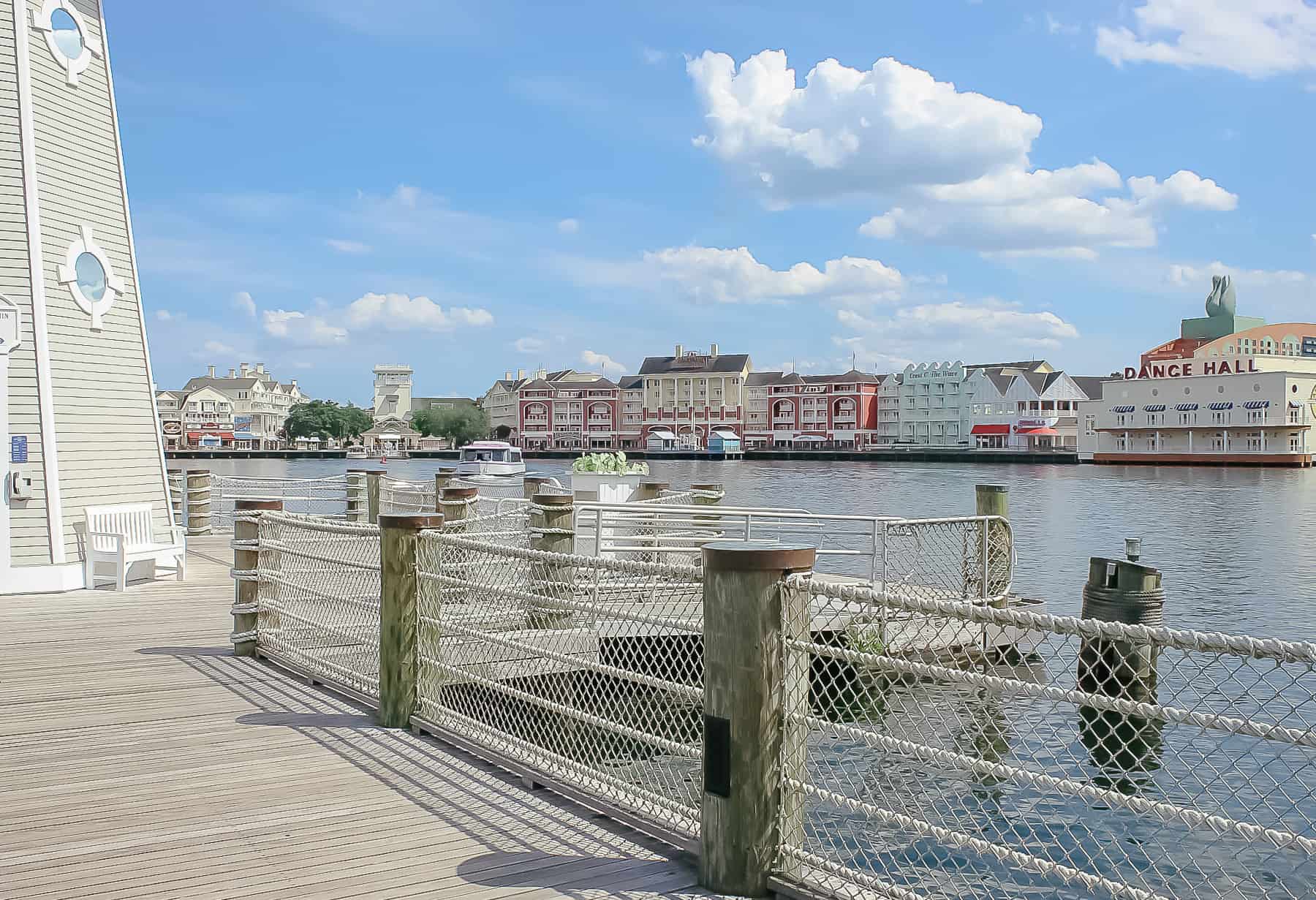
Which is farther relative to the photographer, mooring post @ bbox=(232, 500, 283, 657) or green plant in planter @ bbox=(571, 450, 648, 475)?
green plant in planter @ bbox=(571, 450, 648, 475)

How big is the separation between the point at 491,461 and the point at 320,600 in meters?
59.1

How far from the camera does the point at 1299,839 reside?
111 inches

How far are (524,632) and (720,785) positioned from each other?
16.6 ft

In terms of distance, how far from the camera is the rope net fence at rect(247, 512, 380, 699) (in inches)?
291

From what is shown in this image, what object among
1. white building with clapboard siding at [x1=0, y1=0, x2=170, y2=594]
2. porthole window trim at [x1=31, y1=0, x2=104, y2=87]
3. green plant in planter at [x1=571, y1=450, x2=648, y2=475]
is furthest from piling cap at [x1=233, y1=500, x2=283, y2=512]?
porthole window trim at [x1=31, y1=0, x2=104, y2=87]

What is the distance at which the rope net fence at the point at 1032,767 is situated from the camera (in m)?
3.21

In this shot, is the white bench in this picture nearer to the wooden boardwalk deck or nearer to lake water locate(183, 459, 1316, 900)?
the wooden boardwalk deck

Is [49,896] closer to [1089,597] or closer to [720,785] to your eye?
[720,785]

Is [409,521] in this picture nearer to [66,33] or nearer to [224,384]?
[66,33]

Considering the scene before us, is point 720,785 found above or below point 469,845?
above

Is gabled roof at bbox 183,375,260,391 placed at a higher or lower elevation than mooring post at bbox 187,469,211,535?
higher

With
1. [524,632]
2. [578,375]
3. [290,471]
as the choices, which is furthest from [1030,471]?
[524,632]

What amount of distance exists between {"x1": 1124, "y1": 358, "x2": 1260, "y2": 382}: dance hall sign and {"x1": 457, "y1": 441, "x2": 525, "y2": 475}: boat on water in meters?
67.1

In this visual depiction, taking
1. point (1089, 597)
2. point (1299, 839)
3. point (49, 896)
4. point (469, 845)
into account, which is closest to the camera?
point (1299, 839)
